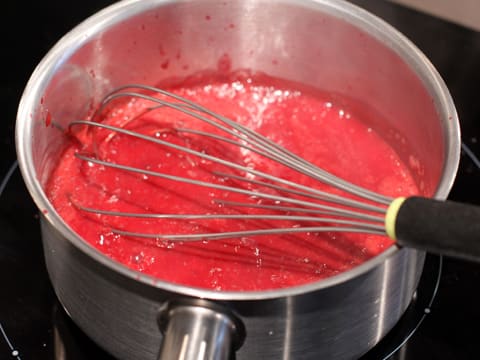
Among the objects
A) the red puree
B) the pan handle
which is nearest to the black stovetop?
the red puree

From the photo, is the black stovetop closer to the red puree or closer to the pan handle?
the red puree

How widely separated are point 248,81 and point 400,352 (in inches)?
20.2

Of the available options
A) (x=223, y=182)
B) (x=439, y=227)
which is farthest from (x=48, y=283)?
(x=439, y=227)

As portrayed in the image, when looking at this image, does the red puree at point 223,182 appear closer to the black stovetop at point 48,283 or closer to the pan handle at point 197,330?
the black stovetop at point 48,283

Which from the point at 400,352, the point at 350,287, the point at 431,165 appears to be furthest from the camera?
the point at 431,165

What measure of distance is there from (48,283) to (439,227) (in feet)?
1.69

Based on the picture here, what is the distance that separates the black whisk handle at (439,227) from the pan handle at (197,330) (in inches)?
7.0

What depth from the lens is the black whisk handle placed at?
647 millimetres

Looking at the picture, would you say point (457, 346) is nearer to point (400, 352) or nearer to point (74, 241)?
point (400, 352)

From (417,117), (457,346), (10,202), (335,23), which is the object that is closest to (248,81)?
(335,23)

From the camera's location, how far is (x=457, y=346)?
892 millimetres

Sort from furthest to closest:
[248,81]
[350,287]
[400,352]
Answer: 1. [248,81]
2. [400,352]
3. [350,287]

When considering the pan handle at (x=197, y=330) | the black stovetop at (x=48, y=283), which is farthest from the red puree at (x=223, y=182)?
the pan handle at (x=197, y=330)

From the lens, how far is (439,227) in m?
0.66
